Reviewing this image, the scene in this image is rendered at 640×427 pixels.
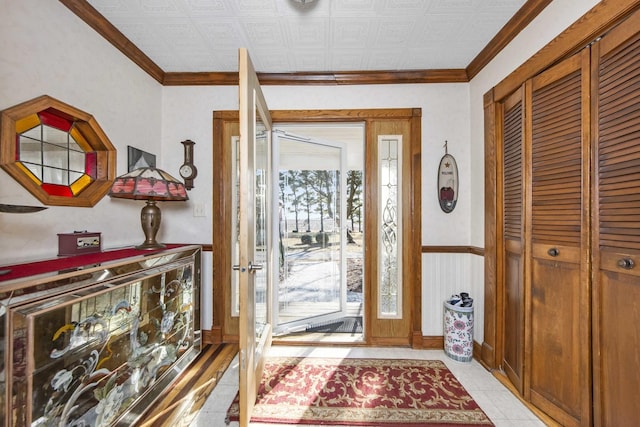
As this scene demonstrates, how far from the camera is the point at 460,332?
229 cm

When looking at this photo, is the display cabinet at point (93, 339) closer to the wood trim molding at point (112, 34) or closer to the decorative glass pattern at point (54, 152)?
the decorative glass pattern at point (54, 152)

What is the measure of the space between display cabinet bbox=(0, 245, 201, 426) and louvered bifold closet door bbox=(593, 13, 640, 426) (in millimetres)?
2474

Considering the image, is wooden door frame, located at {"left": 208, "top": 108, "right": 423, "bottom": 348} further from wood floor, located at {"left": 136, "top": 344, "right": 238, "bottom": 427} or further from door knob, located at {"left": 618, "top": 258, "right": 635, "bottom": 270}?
door knob, located at {"left": 618, "top": 258, "right": 635, "bottom": 270}

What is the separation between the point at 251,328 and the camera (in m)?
1.66

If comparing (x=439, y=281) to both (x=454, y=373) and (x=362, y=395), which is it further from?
(x=362, y=395)

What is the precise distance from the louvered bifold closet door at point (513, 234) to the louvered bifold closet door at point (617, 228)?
0.49 meters

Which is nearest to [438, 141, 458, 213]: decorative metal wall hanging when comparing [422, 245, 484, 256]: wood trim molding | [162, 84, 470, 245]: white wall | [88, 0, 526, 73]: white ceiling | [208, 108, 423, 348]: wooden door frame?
[162, 84, 470, 245]: white wall

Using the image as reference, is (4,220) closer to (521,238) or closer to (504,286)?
(521,238)

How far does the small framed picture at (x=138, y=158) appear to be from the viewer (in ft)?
7.27

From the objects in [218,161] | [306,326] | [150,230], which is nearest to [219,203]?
[218,161]

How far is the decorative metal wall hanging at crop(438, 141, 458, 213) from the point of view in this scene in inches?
99.0

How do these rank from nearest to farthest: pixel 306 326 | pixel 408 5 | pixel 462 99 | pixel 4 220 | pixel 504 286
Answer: pixel 4 220, pixel 408 5, pixel 504 286, pixel 462 99, pixel 306 326

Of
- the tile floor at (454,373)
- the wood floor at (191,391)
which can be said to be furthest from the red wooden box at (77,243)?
the tile floor at (454,373)

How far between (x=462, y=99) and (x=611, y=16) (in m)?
1.30
